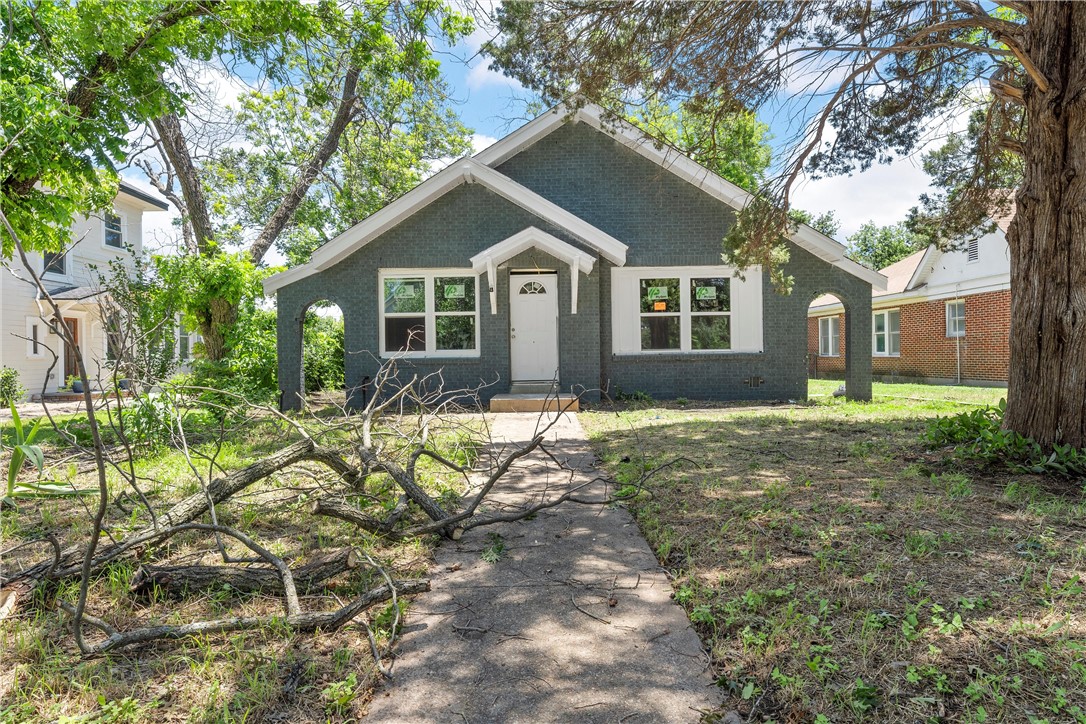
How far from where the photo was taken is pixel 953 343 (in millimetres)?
18703

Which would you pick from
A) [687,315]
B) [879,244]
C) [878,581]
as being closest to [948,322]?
[687,315]

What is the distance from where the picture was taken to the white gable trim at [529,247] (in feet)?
37.2

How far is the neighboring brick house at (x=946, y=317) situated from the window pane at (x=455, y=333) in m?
11.8

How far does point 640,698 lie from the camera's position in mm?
2246

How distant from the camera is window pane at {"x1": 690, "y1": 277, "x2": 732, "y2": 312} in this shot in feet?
42.2

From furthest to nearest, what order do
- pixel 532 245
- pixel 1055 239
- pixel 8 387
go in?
pixel 8 387 → pixel 532 245 → pixel 1055 239

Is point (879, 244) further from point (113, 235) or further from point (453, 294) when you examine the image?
point (113, 235)

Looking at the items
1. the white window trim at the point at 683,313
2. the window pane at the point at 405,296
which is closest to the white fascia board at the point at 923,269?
the white window trim at the point at 683,313

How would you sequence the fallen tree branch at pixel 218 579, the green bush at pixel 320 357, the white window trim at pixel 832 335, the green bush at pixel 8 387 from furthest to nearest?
1. the white window trim at pixel 832 335
2. the green bush at pixel 320 357
3. the green bush at pixel 8 387
4. the fallen tree branch at pixel 218 579

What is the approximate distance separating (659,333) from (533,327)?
9.33 feet

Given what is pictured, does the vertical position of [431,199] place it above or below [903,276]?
above

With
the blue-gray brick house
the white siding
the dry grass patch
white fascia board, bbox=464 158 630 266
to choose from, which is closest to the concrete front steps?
the blue-gray brick house

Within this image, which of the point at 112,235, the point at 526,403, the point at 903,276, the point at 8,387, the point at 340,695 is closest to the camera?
the point at 340,695

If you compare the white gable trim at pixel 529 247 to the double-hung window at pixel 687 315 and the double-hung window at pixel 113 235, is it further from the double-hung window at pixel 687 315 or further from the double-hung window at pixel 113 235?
the double-hung window at pixel 113 235
